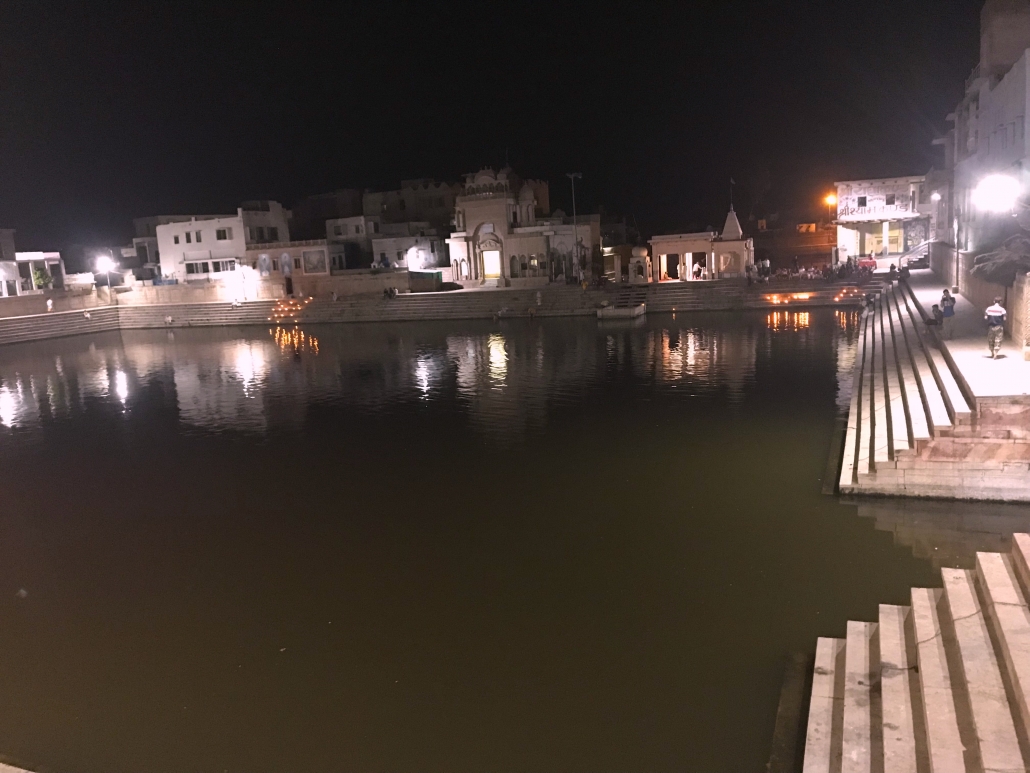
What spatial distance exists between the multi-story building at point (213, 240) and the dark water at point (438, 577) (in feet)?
104

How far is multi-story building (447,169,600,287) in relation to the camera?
41094 mm

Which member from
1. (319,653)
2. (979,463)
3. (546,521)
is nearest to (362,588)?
(319,653)

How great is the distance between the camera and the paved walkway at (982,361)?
991 cm

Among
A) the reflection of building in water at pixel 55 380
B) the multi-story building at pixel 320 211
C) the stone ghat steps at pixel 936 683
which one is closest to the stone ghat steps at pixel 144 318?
the reflection of building in water at pixel 55 380

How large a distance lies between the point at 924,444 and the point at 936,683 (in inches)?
212

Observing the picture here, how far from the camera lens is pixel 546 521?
9.91 meters

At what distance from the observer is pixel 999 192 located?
16.8m

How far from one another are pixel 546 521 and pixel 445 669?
11.2 feet

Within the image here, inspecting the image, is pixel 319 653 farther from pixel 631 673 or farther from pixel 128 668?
pixel 631 673

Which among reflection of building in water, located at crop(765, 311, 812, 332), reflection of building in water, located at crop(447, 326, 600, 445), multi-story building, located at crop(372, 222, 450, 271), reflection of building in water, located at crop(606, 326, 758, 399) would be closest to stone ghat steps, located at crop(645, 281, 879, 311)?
reflection of building in water, located at crop(765, 311, 812, 332)

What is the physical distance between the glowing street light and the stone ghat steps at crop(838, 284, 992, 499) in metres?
5.34

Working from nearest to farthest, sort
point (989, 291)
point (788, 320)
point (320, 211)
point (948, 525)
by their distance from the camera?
1. point (948, 525)
2. point (989, 291)
3. point (788, 320)
4. point (320, 211)

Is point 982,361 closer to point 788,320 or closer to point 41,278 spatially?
point 788,320

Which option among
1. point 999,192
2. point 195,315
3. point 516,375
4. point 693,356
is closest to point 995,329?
point 999,192
